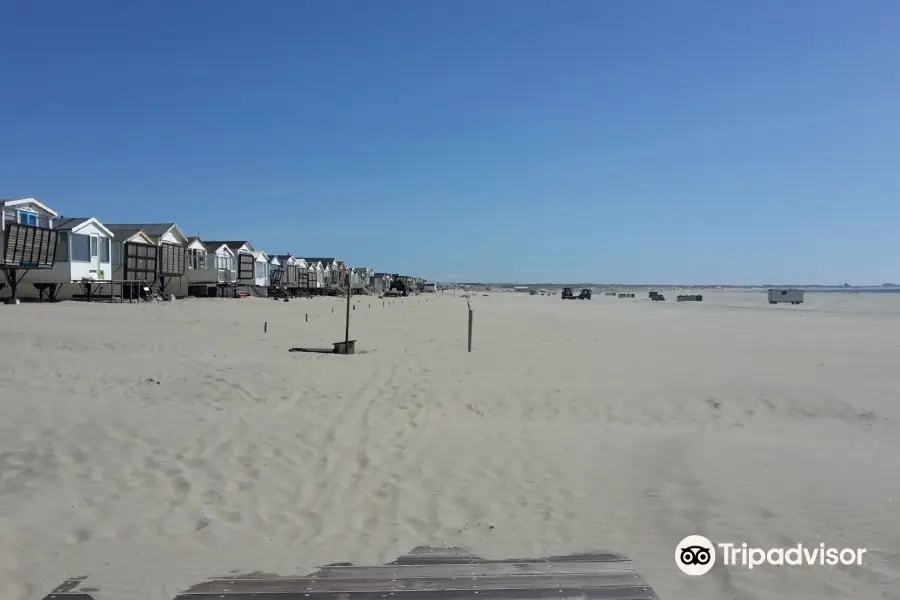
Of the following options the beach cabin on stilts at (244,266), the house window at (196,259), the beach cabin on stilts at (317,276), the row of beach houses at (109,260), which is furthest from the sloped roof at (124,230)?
the beach cabin on stilts at (317,276)

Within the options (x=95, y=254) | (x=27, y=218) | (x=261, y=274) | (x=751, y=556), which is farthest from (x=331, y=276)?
(x=751, y=556)

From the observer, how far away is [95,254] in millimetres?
41156

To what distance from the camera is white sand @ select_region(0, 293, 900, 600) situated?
470 cm

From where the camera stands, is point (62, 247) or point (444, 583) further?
point (62, 247)

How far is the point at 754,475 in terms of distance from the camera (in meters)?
6.78

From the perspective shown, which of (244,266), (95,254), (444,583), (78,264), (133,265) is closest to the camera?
(444,583)

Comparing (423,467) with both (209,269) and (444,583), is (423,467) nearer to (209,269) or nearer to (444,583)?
(444,583)

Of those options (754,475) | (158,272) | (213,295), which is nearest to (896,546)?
(754,475)

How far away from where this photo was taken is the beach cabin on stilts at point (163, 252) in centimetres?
4569

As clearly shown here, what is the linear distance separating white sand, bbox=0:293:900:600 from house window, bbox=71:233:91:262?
28.3 meters

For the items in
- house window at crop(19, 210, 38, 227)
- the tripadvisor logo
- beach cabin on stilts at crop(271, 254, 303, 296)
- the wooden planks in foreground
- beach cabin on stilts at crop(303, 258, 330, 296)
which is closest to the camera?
the wooden planks in foreground

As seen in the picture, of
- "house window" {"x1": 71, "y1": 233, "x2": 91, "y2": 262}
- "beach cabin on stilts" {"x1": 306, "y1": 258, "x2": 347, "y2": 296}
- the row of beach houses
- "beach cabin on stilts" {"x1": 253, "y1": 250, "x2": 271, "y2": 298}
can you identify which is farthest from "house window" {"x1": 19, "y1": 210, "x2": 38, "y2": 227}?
"beach cabin on stilts" {"x1": 306, "y1": 258, "x2": 347, "y2": 296}

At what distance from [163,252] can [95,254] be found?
823cm

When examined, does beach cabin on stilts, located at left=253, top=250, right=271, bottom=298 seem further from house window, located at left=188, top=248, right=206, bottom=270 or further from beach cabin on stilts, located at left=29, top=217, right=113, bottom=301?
beach cabin on stilts, located at left=29, top=217, right=113, bottom=301
